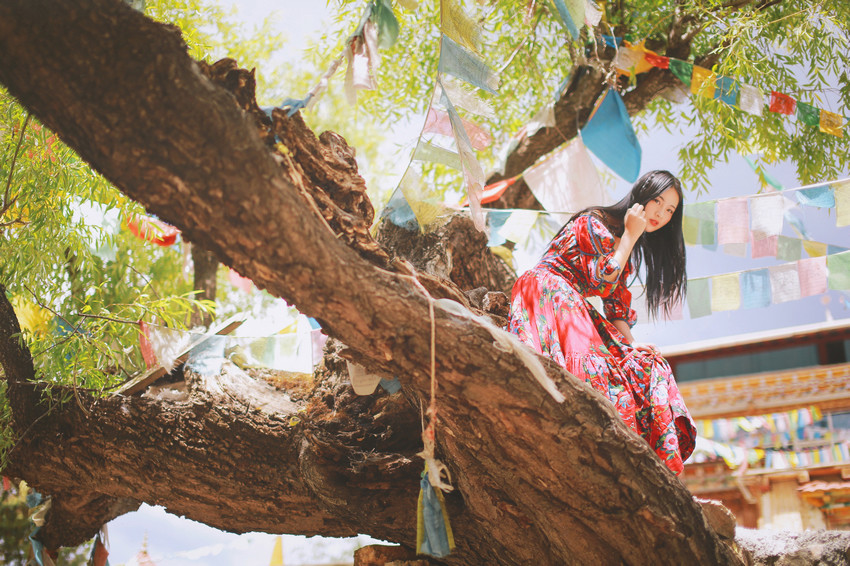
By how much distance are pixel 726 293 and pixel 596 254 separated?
205 cm

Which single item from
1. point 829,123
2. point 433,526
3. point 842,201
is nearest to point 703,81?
point 829,123

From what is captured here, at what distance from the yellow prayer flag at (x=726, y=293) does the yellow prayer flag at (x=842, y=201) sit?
0.70 m

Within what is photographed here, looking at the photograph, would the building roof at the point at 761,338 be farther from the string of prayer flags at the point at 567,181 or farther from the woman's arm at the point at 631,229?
the woman's arm at the point at 631,229

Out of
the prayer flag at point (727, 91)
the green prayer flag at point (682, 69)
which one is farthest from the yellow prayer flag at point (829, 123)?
the green prayer flag at point (682, 69)

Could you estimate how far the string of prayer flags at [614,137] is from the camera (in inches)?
176

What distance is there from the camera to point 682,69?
455cm

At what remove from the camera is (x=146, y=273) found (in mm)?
5039

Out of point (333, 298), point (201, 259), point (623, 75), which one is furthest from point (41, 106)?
point (623, 75)

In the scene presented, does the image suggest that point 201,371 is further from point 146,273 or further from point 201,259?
point 201,259

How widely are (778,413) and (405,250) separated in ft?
17.7

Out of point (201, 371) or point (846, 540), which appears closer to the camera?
point (846, 540)

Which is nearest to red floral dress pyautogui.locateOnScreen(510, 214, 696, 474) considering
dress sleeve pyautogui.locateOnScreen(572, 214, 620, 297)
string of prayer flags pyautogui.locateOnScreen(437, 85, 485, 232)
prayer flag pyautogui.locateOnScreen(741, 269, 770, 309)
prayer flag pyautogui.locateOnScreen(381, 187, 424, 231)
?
dress sleeve pyautogui.locateOnScreen(572, 214, 620, 297)

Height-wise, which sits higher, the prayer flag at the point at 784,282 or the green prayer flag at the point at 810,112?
the green prayer flag at the point at 810,112

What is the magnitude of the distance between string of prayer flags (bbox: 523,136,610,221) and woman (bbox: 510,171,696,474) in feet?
3.80
